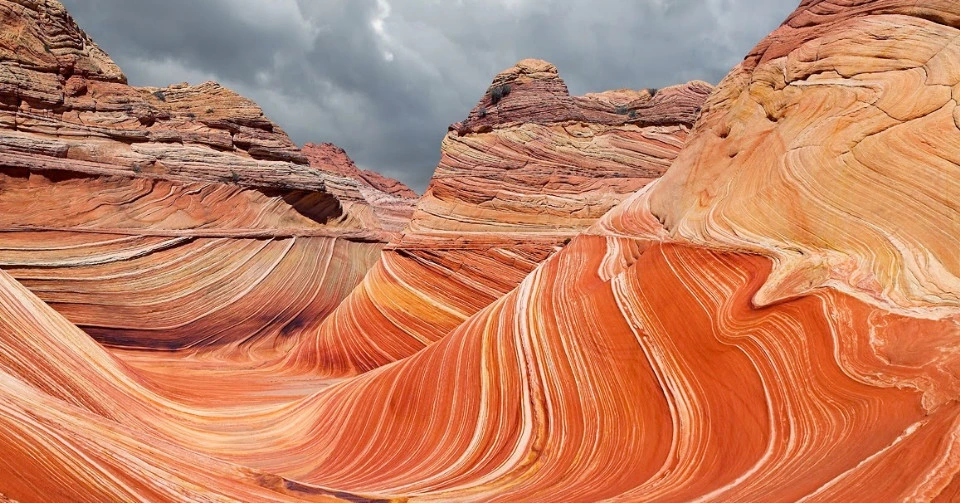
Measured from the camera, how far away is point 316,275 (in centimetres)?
1349

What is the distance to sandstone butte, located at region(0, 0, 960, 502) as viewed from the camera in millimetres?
2549

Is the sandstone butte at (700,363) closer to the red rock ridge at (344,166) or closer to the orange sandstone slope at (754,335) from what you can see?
the orange sandstone slope at (754,335)

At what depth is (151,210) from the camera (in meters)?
11.9

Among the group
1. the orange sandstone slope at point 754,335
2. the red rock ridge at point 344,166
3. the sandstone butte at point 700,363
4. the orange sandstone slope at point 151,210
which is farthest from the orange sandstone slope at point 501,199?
the red rock ridge at point 344,166

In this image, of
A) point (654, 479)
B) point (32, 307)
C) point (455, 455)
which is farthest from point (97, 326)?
point (654, 479)

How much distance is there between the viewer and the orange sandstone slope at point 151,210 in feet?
34.3

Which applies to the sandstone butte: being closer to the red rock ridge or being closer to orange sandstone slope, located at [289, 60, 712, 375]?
orange sandstone slope, located at [289, 60, 712, 375]

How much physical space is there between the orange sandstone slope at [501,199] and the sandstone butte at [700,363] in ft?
9.78

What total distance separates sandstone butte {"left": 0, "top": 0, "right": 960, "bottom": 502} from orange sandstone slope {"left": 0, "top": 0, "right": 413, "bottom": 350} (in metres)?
5.46

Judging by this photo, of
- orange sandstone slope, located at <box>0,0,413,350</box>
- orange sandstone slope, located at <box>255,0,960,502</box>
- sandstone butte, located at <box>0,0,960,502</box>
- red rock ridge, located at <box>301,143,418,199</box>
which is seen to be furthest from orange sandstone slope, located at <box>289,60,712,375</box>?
red rock ridge, located at <box>301,143,418,199</box>

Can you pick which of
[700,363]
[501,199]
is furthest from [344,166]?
[700,363]

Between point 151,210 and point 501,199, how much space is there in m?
7.41

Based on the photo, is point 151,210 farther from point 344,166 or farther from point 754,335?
point 344,166

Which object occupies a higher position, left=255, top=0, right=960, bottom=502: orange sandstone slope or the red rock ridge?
the red rock ridge
